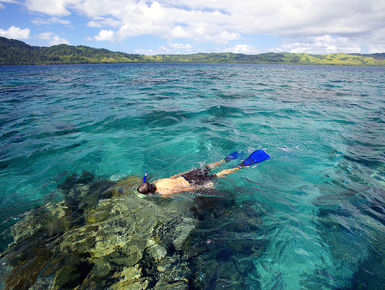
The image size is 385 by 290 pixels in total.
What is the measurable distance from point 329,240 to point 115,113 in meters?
14.7

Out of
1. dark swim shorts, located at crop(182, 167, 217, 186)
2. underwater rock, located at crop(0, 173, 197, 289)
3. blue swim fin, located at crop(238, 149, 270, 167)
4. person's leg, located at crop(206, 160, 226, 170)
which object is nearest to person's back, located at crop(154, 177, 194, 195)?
dark swim shorts, located at crop(182, 167, 217, 186)

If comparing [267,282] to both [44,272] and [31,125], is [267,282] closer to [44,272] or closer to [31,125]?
[44,272]

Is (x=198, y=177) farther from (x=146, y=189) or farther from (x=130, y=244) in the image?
(x=130, y=244)

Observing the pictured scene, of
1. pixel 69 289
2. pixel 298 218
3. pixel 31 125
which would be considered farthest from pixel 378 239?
pixel 31 125

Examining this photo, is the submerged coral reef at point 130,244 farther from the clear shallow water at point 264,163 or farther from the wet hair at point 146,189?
the wet hair at point 146,189

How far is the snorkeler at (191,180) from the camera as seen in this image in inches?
232

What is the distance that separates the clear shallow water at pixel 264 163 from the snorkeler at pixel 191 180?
14.7 inches

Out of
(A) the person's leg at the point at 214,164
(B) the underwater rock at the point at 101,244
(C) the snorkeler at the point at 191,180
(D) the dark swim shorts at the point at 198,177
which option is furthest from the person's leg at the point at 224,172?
(B) the underwater rock at the point at 101,244

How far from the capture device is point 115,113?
15195mm

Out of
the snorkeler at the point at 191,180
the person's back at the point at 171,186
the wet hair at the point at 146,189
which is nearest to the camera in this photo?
the wet hair at the point at 146,189

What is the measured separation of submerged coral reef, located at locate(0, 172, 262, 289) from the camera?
3.82 meters

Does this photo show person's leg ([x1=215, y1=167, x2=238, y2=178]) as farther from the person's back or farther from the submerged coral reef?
the person's back

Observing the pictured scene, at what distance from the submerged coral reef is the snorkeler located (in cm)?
43

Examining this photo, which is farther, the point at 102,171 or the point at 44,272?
the point at 102,171
